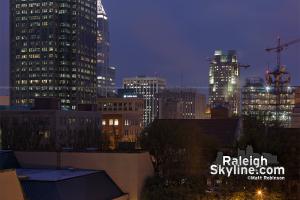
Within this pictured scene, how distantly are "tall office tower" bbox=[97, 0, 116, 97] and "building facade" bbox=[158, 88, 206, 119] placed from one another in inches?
229

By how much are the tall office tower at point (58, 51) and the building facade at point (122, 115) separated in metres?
0.66

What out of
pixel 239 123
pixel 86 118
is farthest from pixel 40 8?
pixel 239 123

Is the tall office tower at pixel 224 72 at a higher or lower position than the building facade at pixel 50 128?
higher

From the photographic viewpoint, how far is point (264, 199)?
198 inches

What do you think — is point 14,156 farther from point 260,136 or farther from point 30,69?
point 30,69

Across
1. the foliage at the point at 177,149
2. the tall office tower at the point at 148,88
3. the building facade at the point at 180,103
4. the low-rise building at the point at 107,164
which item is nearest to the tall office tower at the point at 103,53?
the tall office tower at the point at 148,88

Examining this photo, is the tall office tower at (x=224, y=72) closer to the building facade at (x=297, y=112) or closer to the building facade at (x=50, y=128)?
the building facade at (x=297, y=112)

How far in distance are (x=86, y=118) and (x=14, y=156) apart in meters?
9.62

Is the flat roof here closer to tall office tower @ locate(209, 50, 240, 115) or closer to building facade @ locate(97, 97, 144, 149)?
building facade @ locate(97, 97, 144, 149)

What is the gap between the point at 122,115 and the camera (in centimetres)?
1870

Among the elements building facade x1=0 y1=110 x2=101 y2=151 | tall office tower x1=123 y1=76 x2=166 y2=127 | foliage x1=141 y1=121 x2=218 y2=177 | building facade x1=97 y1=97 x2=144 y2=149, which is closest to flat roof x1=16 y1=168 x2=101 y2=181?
foliage x1=141 y1=121 x2=218 y2=177

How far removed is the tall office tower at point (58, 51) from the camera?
16938 mm

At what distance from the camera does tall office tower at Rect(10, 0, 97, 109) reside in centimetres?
1694

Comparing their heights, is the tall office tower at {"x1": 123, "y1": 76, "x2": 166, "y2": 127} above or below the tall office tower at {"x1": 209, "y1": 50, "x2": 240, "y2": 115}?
below
